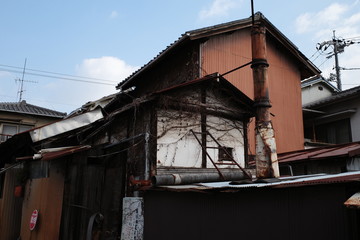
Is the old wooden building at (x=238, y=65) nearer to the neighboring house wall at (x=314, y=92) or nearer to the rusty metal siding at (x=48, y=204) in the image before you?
the neighboring house wall at (x=314, y=92)

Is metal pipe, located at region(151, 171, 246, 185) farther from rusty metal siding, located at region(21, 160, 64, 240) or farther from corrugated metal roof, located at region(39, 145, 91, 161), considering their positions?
rusty metal siding, located at region(21, 160, 64, 240)

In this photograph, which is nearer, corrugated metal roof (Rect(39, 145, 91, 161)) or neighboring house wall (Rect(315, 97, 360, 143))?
corrugated metal roof (Rect(39, 145, 91, 161))

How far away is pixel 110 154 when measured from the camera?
1071cm

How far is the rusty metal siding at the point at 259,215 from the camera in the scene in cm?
433

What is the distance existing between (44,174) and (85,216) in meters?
2.30

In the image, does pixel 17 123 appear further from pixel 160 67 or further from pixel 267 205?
pixel 267 205

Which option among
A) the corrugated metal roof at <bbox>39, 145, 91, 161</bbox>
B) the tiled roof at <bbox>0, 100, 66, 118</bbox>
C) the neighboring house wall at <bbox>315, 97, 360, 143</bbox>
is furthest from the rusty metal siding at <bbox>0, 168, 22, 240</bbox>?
the neighboring house wall at <bbox>315, 97, 360, 143</bbox>

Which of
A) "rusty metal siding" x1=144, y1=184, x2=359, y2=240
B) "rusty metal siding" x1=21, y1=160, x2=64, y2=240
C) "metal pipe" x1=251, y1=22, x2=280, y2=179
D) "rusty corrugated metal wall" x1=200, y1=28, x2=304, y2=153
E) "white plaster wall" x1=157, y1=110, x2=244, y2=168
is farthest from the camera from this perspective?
"rusty corrugated metal wall" x1=200, y1=28, x2=304, y2=153

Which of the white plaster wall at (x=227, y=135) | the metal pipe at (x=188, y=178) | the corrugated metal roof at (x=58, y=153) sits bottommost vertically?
the metal pipe at (x=188, y=178)

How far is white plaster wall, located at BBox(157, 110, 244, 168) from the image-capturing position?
33.3 feet

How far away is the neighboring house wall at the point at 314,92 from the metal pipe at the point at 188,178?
18.0m

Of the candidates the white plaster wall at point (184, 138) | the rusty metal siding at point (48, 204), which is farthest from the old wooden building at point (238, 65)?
the rusty metal siding at point (48, 204)

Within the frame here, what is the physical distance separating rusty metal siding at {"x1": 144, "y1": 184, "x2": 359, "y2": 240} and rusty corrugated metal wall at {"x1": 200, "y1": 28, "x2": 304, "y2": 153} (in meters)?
8.51

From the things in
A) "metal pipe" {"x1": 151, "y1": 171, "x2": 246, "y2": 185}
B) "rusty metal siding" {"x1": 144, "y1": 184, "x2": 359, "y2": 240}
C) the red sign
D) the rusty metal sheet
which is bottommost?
the red sign
